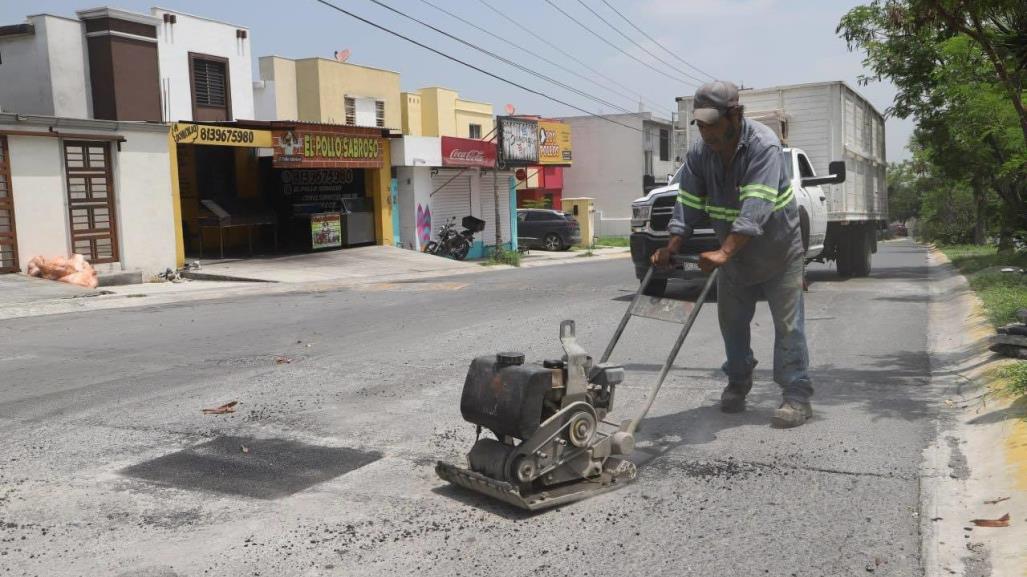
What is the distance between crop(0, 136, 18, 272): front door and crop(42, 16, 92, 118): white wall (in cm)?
514

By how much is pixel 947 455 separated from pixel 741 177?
5.99 feet

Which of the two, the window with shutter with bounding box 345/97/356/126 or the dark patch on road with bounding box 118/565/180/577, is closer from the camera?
the dark patch on road with bounding box 118/565/180/577

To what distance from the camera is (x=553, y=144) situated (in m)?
36.5

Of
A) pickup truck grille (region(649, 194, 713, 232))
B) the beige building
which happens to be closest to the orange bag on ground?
pickup truck grille (region(649, 194, 713, 232))

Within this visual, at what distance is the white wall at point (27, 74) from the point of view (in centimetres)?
2122

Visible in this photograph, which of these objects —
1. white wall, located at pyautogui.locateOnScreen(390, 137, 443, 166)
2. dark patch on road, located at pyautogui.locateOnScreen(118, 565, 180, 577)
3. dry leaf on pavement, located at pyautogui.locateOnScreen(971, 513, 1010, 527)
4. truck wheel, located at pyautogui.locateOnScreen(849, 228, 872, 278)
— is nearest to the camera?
dark patch on road, located at pyautogui.locateOnScreen(118, 565, 180, 577)

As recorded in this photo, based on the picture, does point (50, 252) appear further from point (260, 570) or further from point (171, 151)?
point (260, 570)

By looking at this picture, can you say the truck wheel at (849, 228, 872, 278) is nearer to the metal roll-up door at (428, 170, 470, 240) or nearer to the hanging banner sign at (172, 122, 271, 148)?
the hanging banner sign at (172, 122, 271, 148)

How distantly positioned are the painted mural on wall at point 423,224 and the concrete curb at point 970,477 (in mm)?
21962

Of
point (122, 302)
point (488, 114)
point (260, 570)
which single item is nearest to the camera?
point (260, 570)

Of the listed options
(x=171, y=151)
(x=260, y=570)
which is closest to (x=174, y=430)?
(x=260, y=570)

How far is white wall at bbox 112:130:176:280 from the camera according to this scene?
19.0 meters

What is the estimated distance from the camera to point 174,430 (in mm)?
5590

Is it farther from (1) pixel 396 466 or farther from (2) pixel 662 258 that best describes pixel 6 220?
(2) pixel 662 258
